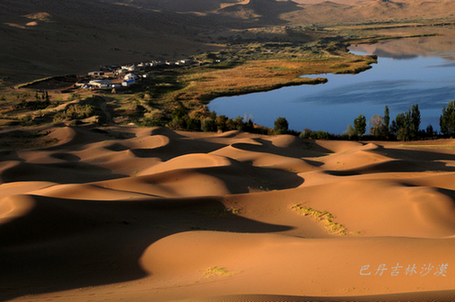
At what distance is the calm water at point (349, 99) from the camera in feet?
135

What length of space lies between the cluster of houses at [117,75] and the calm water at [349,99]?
54.4 feet

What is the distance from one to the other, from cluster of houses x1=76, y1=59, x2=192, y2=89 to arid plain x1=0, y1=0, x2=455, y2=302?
1455 inches

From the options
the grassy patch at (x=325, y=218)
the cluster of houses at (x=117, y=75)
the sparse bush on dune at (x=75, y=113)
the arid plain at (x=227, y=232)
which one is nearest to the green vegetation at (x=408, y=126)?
the arid plain at (x=227, y=232)

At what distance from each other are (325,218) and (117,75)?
6099 centimetres

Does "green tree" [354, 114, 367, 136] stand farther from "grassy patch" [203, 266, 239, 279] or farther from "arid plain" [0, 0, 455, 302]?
"grassy patch" [203, 266, 239, 279]

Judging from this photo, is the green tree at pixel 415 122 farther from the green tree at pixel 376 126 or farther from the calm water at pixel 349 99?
the calm water at pixel 349 99

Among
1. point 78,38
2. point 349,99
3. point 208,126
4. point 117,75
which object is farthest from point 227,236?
point 78,38

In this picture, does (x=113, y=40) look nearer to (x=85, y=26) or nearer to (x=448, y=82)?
(x=85, y=26)

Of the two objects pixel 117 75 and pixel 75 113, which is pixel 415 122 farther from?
pixel 117 75

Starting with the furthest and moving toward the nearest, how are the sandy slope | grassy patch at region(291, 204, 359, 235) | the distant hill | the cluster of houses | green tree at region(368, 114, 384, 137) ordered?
the distant hill
the cluster of houses
green tree at region(368, 114, 384, 137)
grassy patch at region(291, 204, 359, 235)
the sandy slope

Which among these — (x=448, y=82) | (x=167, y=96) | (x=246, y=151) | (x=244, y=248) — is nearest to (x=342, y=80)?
(x=448, y=82)

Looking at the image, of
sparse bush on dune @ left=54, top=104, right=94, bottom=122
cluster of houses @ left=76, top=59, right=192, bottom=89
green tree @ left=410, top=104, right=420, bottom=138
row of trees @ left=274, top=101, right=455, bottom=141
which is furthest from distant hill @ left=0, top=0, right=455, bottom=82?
green tree @ left=410, top=104, right=420, bottom=138

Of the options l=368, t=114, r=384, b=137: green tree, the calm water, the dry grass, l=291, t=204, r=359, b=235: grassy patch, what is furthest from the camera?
the dry grass

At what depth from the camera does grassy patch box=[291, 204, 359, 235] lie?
1042cm
